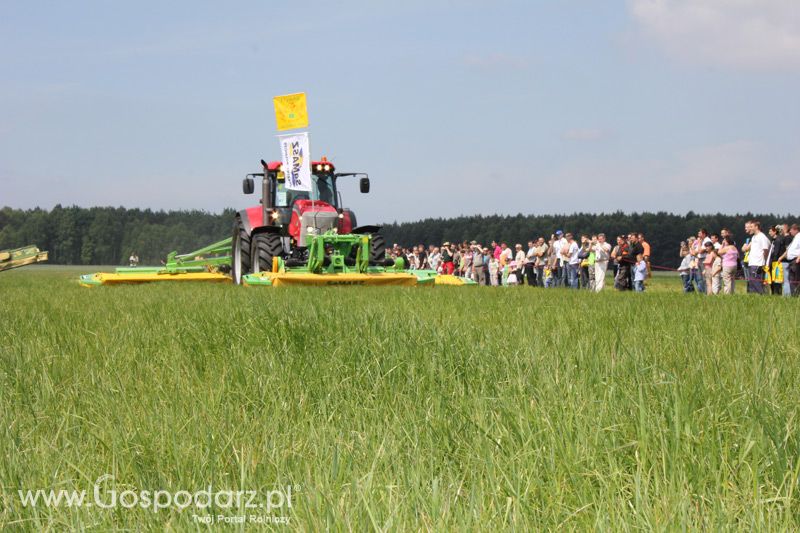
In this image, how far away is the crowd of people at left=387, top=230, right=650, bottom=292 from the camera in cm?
1998

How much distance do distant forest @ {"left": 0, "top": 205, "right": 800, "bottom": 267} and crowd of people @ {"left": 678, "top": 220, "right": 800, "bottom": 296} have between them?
2927 cm

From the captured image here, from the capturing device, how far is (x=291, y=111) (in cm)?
1812

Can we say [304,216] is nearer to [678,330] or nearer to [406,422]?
[678,330]

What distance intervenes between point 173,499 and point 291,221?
17.3m

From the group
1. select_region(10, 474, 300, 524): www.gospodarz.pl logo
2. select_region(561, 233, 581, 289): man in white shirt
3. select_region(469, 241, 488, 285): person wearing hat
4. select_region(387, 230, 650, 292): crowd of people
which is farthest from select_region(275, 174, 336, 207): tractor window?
select_region(10, 474, 300, 524): www.gospodarz.pl logo

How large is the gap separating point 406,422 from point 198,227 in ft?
234

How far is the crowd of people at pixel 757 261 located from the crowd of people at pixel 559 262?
1.63 meters

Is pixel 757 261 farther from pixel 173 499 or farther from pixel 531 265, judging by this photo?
pixel 173 499

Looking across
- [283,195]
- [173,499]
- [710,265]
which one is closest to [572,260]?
[710,265]

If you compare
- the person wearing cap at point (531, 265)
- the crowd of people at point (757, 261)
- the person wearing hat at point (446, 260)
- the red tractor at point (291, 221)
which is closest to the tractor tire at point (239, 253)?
the red tractor at point (291, 221)

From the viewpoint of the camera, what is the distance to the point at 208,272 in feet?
→ 73.1

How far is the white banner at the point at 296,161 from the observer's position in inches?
693

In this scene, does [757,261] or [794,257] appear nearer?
[794,257]

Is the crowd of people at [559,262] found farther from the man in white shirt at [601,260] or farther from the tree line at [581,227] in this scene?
the tree line at [581,227]
